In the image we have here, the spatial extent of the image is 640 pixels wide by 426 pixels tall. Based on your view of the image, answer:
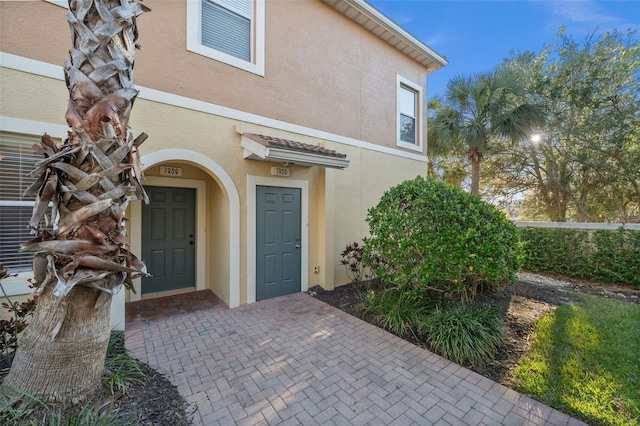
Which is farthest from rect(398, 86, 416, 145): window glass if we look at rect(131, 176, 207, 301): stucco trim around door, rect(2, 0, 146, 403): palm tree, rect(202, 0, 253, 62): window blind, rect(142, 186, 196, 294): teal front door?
rect(2, 0, 146, 403): palm tree

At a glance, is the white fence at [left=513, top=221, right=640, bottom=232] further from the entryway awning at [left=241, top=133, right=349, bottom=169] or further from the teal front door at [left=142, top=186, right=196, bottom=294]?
the teal front door at [left=142, top=186, right=196, bottom=294]

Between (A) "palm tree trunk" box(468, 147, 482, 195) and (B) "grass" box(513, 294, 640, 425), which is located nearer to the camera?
(B) "grass" box(513, 294, 640, 425)

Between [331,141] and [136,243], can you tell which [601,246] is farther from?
[136,243]

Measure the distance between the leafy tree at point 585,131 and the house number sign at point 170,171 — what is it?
13126mm

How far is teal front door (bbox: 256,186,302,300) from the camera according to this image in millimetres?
6070

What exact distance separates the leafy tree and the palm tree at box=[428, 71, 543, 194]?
9.21 ft

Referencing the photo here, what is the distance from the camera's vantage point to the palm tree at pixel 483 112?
30.6ft

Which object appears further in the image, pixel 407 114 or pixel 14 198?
pixel 407 114

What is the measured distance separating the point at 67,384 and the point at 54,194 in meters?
1.70

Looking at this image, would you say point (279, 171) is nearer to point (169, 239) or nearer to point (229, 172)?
point (229, 172)

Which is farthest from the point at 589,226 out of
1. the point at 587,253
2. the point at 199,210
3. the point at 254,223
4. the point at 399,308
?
the point at 199,210

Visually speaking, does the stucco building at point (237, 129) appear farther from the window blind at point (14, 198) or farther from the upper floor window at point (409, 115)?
the upper floor window at point (409, 115)

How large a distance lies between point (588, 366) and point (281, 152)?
5.74 metres

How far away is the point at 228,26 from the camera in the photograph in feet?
18.7
